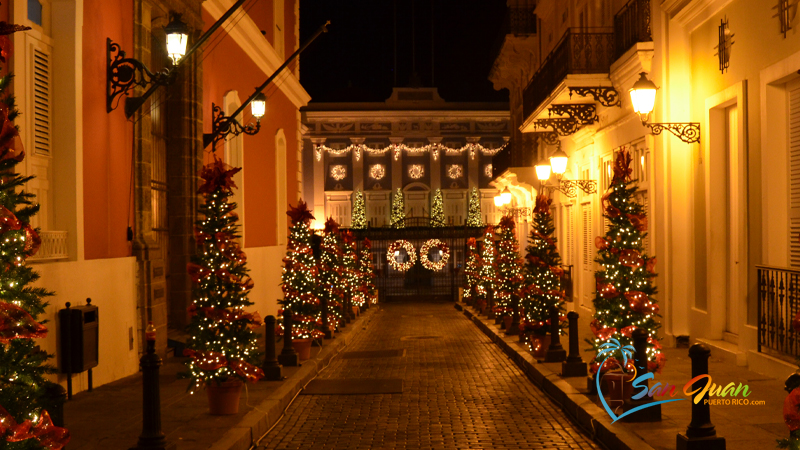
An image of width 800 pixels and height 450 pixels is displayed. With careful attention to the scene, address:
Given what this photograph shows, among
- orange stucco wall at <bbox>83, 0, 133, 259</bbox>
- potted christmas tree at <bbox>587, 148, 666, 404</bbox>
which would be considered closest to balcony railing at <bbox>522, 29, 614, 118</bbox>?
potted christmas tree at <bbox>587, 148, 666, 404</bbox>

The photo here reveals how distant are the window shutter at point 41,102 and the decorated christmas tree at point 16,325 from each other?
19.1 feet

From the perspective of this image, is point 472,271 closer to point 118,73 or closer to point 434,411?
point 118,73

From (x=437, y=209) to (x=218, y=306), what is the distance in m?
42.2

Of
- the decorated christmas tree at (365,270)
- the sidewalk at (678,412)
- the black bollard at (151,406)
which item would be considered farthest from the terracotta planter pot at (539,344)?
the decorated christmas tree at (365,270)

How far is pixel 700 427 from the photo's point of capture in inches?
271

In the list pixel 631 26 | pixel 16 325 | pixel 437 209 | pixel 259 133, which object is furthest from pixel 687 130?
pixel 437 209

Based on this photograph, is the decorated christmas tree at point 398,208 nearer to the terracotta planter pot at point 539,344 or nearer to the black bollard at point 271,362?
the terracotta planter pot at point 539,344

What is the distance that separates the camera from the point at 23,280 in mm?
4895

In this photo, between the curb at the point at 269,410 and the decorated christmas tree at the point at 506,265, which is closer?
the curb at the point at 269,410

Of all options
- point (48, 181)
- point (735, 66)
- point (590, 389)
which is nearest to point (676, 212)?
point (735, 66)

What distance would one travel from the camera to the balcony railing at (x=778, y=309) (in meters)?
10.2

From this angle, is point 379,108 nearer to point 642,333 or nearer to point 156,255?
point 156,255

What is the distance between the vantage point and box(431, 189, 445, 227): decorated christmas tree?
5122cm

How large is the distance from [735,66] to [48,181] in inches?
367
